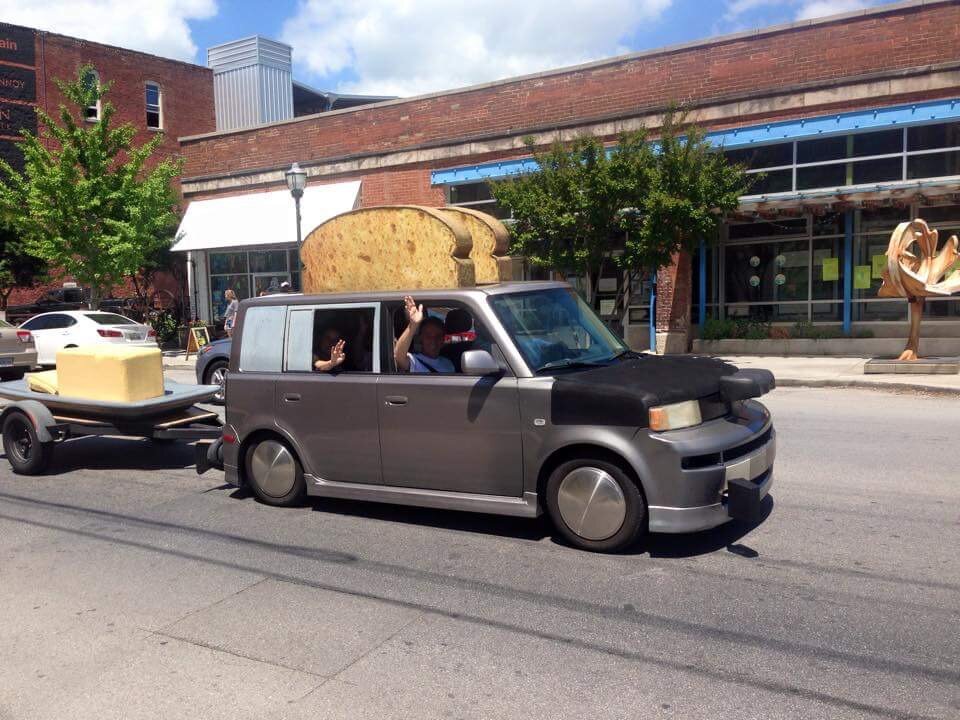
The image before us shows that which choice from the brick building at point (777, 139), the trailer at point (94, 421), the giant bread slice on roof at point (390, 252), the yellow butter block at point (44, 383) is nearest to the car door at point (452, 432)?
the giant bread slice on roof at point (390, 252)

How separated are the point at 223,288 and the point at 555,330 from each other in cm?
2412

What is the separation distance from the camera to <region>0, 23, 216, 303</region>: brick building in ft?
110

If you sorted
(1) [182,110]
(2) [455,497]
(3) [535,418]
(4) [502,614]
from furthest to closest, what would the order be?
(1) [182,110]
(2) [455,497]
(3) [535,418]
(4) [502,614]

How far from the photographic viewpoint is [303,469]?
21.0ft

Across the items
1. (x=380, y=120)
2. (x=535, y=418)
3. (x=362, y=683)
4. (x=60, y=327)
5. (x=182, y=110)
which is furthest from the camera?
(x=182, y=110)

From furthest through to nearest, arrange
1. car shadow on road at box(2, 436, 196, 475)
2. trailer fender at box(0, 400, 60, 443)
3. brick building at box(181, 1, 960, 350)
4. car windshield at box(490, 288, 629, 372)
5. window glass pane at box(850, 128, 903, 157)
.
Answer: window glass pane at box(850, 128, 903, 157), brick building at box(181, 1, 960, 350), car shadow on road at box(2, 436, 196, 475), trailer fender at box(0, 400, 60, 443), car windshield at box(490, 288, 629, 372)

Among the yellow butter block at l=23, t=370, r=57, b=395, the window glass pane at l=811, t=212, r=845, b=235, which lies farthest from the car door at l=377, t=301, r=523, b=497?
the window glass pane at l=811, t=212, r=845, b=235

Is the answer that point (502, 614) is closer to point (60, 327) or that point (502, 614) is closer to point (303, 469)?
point (303, 469)

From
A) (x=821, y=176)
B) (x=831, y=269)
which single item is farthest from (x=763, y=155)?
(x=831, y=269)

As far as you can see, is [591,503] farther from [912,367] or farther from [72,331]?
[72,331]

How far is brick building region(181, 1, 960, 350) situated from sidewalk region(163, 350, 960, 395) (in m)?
1.78

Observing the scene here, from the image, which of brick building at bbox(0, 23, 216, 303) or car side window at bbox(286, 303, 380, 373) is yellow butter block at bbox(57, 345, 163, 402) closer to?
car side window at bbox(286, 303, 380, 373)

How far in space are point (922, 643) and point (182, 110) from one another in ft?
134

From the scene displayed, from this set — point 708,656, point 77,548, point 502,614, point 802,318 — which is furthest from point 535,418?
point 802,318
